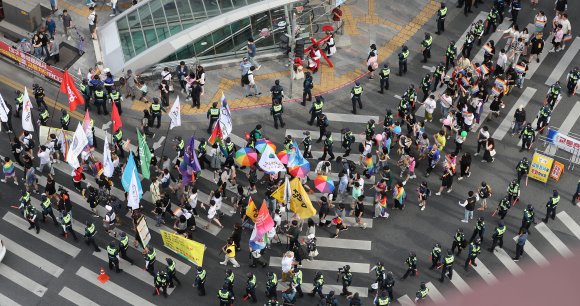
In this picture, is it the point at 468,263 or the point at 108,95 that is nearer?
the point at 468,263

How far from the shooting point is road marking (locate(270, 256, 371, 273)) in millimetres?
22375

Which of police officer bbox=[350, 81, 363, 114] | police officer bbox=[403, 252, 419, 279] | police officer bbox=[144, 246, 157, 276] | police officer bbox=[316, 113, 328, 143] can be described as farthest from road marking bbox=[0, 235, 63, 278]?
police officer bbox=[350, 81, 363, 114]

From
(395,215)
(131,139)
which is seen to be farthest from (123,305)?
(395,215)

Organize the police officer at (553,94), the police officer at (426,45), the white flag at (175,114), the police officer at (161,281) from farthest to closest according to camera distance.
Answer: the police officer at (426,45)
the police officer at (553,94)
the white flag at (175,114)
the police officer at (161,281)

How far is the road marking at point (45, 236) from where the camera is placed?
22.7m

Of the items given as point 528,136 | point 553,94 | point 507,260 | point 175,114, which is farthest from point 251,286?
point 553,94

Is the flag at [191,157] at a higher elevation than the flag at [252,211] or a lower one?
higher

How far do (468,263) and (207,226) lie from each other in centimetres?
1000

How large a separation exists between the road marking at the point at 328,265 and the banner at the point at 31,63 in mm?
14711

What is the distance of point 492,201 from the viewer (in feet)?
81.4

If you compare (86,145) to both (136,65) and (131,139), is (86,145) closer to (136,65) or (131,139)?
(131,139)

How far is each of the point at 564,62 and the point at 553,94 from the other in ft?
15.3

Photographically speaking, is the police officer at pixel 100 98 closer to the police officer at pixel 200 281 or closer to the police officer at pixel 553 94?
the police officer at pixel 200 281

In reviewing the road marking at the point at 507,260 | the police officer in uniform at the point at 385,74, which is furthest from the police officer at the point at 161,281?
the police officer in uniform at the point at 385,74
